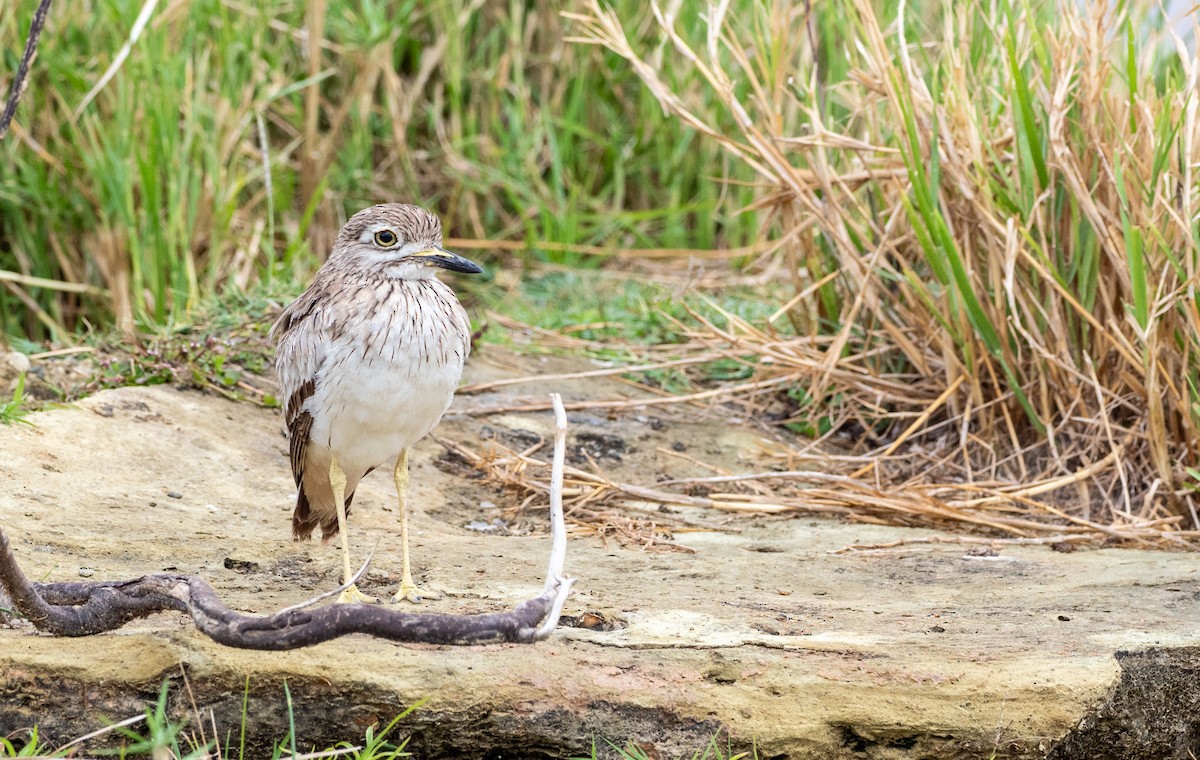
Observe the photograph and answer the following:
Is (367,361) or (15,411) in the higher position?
(367,361)

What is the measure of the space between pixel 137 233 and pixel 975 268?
3.44 m

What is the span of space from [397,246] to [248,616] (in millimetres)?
1278

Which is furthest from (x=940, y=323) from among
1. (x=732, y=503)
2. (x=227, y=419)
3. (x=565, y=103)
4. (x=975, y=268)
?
(x=565, y=103)

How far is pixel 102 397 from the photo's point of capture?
13.4ft

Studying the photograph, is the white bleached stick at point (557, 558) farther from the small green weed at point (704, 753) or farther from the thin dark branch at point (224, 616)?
the small green weed at point (704, 753)

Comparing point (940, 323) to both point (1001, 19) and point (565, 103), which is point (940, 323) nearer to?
point (1001, 19)

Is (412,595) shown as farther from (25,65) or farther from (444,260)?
(25,65)

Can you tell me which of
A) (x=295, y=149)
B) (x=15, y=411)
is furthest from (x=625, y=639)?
(x=295, y=149)

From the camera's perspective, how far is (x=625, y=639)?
2711 mm

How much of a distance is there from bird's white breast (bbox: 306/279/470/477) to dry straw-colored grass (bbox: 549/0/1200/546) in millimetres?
1169

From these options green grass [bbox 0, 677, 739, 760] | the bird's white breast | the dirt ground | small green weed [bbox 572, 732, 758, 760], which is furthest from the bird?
small green weed [bbox 572, 732, 758, 760]

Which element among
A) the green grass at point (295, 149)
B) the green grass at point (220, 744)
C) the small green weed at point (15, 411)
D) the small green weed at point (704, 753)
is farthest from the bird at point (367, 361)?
the green grass at point (295, 149)

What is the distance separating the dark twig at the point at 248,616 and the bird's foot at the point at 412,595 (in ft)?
1.61

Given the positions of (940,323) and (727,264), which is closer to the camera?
(940,323)
